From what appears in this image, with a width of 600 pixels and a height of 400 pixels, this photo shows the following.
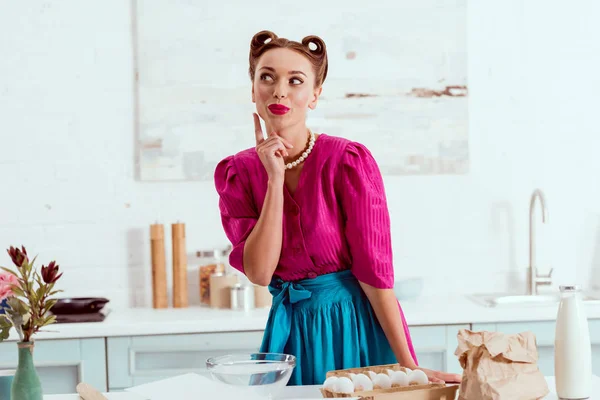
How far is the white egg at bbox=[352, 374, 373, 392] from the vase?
0.53 m

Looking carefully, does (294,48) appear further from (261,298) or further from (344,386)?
(261,298)

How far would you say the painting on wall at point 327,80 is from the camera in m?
3.06

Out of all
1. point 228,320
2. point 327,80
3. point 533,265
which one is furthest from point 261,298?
point 533,265

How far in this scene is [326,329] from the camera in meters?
1.66

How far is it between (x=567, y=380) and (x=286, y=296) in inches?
24.0

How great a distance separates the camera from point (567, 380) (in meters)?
1.34

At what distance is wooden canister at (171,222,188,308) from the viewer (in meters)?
2.96

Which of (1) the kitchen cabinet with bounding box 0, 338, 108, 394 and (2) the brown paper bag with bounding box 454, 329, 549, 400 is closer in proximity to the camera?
(2) the brown paper bag with bounding box 454, 329, 549, 400

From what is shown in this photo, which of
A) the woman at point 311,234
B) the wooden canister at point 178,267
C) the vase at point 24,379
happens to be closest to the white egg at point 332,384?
the woman at point 311,234

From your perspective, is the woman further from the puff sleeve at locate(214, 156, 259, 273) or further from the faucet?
the faucet

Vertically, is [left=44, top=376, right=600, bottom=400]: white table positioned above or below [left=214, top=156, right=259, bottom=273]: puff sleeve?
below

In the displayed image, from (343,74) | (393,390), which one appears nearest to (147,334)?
(343,74)

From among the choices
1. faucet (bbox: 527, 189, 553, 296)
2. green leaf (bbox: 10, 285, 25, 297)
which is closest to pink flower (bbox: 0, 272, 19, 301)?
green leaf (bbox: 10, 285, 25, 297)

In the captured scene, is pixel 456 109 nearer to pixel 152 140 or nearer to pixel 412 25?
pixel 412 25
